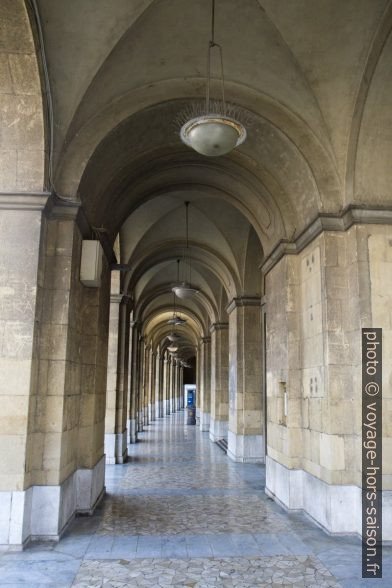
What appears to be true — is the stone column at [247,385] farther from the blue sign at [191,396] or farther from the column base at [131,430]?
the blue sign at [191,396]

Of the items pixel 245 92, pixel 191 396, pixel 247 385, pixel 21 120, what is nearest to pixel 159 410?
pixel 191 396

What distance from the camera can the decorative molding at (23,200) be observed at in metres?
5.52

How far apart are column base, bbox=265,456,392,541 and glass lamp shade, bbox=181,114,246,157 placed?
13.5ft

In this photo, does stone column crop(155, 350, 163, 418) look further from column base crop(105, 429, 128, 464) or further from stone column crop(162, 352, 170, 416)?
column base crop(105, 429, 128, 464)

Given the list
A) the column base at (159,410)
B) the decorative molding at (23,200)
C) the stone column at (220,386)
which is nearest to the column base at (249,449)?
the stone column at (220,386)

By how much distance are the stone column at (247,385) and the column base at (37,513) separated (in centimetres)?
594

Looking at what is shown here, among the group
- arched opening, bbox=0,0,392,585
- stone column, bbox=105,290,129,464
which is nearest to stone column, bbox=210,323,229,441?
stone column, bbox=105,290,129,464

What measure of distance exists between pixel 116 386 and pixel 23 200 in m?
6.69

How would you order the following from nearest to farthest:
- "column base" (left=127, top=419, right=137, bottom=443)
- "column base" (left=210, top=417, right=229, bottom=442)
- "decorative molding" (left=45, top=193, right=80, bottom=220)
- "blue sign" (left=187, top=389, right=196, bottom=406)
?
"decorative molding" (left=45, top=193, right=80, bottom=220)
"column base" (left=127, top=419, right=137, bottom=443)
"column base" (left=210, top=417, right=229, bottom=442)
"blue sign" (left=187, top=389, right=196, bottom=406)

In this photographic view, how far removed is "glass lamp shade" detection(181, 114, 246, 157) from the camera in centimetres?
441

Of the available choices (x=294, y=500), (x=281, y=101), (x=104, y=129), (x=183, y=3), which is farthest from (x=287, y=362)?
(x=183, y=3)

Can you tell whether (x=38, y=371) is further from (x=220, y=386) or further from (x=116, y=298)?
(x=220, y=386)

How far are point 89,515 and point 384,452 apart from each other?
3957 mm

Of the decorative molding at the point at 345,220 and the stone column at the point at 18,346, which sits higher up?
the decorative molding at the point at 345,220
